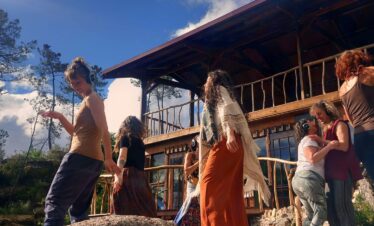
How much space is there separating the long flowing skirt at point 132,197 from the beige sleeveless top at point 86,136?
51.8 inches

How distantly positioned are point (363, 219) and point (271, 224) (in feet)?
5.40

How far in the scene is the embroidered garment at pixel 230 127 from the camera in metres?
3.54

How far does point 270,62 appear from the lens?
47.5 ft

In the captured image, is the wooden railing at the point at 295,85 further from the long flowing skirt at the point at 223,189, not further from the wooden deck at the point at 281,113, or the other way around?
the long flowing skirt at the point at 223,189

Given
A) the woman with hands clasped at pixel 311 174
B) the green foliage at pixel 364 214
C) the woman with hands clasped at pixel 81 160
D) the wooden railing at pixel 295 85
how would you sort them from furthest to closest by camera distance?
the wooden railing at pixel 295 85 → the green foliage at pixel 364 214 → the woman with hands clasped at pixel 311 174 → the woman with hands clasped at pixel 81 160

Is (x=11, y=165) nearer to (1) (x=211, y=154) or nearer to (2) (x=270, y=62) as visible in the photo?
(2) (x=270, y=62)

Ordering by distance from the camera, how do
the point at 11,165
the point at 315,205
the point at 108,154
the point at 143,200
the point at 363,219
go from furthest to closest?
the point at 11,165 < the point at 363,219 < the point at 143,200 < the point at 315,205 < the point at 108,154

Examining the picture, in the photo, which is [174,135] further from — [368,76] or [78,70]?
[368,76]

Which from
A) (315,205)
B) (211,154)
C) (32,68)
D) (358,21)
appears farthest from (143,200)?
(32,68)

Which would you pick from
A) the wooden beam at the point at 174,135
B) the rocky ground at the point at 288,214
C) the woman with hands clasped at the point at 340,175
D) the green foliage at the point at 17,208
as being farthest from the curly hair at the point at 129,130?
the green foliage at the point at 17,208

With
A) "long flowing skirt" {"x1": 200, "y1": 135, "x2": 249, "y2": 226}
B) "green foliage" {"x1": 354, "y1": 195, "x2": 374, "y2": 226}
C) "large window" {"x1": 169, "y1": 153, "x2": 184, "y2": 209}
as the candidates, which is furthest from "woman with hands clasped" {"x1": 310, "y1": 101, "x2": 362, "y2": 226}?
"large window" {"x1": 169, "y1": 153, "x2": 184, "y2": 209}

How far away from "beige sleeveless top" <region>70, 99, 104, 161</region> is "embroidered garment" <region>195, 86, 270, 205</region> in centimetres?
94

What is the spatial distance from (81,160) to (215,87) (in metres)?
1.34

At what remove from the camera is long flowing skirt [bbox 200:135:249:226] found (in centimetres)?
335
